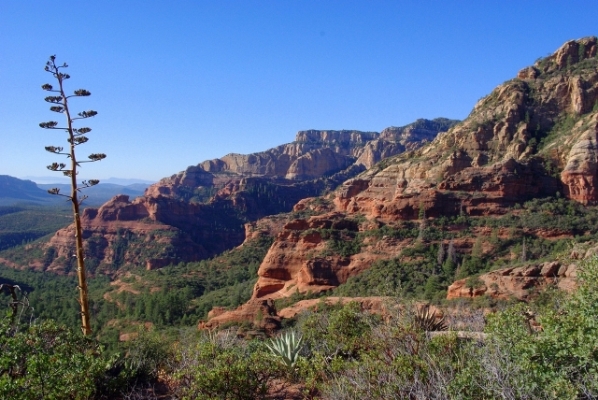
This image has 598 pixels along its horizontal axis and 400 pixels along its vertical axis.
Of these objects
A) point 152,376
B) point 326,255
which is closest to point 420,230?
point 326,255

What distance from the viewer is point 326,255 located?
44781 millimetres

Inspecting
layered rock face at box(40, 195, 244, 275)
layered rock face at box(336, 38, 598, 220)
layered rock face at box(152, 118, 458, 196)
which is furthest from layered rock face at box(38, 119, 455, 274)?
layered rock face at box(336, 38, 598, 220)

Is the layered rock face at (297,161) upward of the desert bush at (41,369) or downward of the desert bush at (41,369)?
upward

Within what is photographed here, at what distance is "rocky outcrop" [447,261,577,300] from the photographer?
26.5 m

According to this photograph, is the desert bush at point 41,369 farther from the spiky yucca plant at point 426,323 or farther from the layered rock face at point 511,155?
the layered rock face at point 511,155

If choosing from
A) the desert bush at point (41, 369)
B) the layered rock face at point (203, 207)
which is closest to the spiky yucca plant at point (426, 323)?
the desert bush at point (41, 369)

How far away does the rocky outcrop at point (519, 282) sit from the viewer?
26.5 meters

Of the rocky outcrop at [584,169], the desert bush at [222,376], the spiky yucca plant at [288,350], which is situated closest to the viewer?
the desert bush at [222,376]

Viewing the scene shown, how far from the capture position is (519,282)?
91.1 feet

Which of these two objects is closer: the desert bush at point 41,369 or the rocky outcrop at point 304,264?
the desert bush at point 41,369

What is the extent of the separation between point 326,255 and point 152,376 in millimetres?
33646

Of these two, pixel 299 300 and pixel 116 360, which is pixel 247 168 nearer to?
pixel 299 300

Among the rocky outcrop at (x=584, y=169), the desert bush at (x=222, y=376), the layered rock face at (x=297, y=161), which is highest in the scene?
the layered rock face at (x=297, y=161)

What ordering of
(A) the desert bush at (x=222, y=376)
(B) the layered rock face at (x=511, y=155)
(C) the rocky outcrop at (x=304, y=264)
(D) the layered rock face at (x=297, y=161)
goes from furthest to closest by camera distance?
(D) the layered rock face at (x=297, y=161) < (B) the layered rock face at (x=511, y=155) < (C) the rocky outcrop at (x=304, y=264) < (A) the desert bush at (x=222, y=376)
